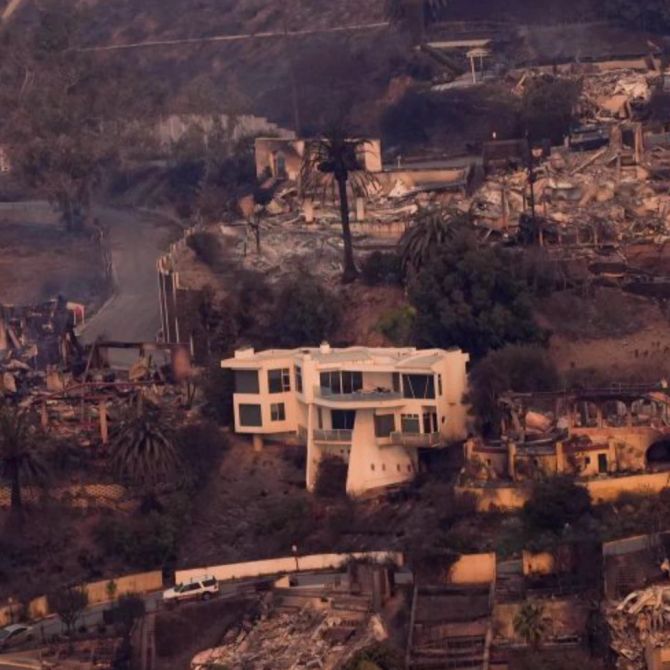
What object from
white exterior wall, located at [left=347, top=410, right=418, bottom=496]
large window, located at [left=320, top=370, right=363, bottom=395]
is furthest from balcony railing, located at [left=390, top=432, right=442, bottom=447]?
large window, located at [left=320, top=370, right=363, bottom=395]

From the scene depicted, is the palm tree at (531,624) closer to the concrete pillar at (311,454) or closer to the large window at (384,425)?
the large window at (384,425)

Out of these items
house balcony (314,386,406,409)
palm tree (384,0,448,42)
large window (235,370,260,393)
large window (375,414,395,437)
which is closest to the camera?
house balcony (314,386,406,409)

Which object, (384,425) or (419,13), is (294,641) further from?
(419,13)

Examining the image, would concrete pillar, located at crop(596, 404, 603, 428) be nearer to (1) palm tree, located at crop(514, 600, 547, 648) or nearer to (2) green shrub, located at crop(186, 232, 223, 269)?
(1) palm tree, located at crop(514, 600, 547, 648)

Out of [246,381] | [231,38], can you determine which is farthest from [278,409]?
[231,38]

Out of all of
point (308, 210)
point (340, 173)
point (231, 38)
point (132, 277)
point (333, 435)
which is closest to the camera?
point (333, 435)

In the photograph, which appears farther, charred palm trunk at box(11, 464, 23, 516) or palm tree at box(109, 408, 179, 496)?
palm tree at box(109, 408, 179, 496)
